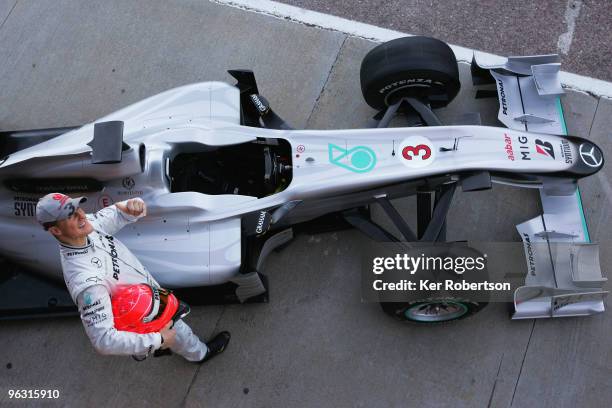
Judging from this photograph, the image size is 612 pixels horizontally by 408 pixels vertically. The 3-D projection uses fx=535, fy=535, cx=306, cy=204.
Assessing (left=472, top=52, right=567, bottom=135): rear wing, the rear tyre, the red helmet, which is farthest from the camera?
(left=472, top=52, right=567, bottom=135): rear wing

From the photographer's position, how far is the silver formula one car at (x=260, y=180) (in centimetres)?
330

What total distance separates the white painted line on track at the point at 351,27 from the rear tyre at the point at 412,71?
89 centimetres

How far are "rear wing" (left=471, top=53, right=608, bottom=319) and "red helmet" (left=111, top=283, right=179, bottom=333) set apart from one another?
7.64 ft

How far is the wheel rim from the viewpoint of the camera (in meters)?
3.48

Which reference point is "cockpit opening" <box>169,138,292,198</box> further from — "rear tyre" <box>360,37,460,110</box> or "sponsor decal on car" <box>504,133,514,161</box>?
"sponsor decal on car" <box>504,133,514,161</box>

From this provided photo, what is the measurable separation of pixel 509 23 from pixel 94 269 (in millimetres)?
4132

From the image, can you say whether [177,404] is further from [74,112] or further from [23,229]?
[74,112]

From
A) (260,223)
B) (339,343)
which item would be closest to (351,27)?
(260,223)

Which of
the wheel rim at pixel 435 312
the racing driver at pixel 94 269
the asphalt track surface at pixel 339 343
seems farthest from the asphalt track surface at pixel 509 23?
the racing driver at pixel 94 269

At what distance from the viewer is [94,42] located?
497 cm

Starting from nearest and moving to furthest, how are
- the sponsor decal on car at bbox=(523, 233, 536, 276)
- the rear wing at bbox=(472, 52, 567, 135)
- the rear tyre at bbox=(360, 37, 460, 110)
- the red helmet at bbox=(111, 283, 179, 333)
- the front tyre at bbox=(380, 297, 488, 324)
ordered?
the red helmet at bbox=(111, 283, 179, 333), the front tyre at bbox=(380, 297, 488, 324), the sponsor decal on car at bbox=(523, 233, 536, 276), the rear tyre at bbox=(360, 37, 460, 110), the rear wing at bbox=(472, 52, 567, 135)

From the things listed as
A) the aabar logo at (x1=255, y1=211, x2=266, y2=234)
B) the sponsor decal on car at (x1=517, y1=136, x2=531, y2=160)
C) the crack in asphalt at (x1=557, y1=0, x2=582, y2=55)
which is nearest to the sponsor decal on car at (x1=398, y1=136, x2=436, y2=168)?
the sponsor decal on car at (x1=517, y1=136, x2=531, y2=160)

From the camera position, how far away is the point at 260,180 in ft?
11.9

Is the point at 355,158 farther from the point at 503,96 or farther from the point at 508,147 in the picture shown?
the point at 503,96
